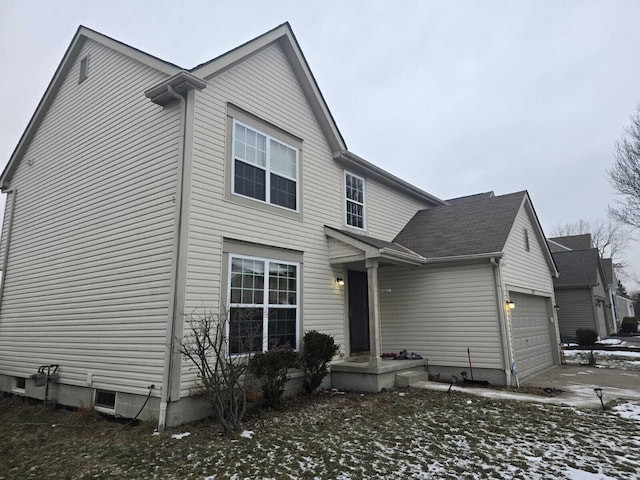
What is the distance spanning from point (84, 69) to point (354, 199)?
8.05 m

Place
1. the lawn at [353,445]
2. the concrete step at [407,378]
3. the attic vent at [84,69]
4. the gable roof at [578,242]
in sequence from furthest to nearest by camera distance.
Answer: the gable roof at [578,242] < the attic vent at [84,69] < the concrete step at [407,378] < the lawn at [353,445]

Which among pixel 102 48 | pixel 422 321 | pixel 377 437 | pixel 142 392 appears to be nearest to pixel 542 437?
pixel 377 437

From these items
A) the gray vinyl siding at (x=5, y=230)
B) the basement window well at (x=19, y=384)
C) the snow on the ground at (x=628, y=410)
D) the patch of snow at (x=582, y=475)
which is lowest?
the patch of snow at (x=582, y=475)

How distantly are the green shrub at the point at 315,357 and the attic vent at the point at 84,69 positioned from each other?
28.5ft

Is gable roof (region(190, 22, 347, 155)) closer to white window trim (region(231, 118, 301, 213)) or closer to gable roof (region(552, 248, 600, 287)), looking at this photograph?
white window trim (region(231, 118, 301, 213))

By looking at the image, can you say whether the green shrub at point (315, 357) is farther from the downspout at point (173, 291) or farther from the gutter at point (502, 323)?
the gutter at point (502, 323)

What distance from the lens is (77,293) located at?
8.79 metres

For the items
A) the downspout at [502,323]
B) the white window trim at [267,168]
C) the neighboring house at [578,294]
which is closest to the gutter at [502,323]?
the downspout at [502,323]

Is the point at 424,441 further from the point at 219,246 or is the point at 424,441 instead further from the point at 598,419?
the point at 219,246

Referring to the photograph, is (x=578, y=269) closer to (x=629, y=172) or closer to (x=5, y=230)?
(x=629, y=172)

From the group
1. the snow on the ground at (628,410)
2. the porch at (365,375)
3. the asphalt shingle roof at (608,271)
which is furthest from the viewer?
the asphalt shingle roof at (608,271)

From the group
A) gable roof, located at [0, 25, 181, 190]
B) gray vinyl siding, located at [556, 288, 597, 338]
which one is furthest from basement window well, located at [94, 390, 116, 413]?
gray vinyl siding, located at [556, 288, 597, 338]

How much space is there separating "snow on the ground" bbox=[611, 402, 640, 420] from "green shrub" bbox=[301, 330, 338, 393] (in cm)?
533

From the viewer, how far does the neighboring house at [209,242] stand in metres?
7.21
